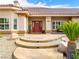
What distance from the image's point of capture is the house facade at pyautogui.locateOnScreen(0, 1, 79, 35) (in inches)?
1022

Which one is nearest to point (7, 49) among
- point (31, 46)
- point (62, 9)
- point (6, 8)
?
point (31, 46)

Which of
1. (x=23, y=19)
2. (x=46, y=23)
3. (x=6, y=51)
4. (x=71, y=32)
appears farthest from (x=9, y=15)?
(x=71, y=32)

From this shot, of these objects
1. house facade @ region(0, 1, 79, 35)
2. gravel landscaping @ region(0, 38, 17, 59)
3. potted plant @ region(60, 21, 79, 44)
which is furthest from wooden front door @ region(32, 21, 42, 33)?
potted plant @ region(60, 21, 79, 44)

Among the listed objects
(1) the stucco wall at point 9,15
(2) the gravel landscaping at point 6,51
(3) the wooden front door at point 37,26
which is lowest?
(2) the gravel landscaping at point 6,51

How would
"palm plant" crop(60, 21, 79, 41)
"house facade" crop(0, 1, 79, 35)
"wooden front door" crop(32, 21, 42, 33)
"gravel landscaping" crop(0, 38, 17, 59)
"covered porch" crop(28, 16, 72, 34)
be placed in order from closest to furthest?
"palm plant" crop(60, 21, 79, 41), "gravel landscaping" crop(0, 38, 17, 59), "house facade" crop(0, 1, 79, 35), "covered porch" crop(28, 16, 72, 34), "wooden front door" crop(32, 21, 42, 33)

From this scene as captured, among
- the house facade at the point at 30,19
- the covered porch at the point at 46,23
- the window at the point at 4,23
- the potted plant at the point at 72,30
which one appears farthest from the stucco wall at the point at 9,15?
the potted plant at the point at 72,30

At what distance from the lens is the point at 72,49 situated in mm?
10695

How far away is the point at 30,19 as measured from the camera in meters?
33.2

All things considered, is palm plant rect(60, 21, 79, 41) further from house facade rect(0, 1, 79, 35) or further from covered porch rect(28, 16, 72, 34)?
covered porch rect(28, 16, 72, 34)

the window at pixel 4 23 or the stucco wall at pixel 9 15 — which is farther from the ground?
the stucco wall at pixel 9 15

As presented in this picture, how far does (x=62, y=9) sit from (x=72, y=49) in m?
27.3

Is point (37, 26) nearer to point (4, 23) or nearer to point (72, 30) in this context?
point (4, 23)

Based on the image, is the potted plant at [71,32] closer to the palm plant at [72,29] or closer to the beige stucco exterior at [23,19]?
the palm plant at [72,29]

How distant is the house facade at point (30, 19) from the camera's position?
85.2 feet
